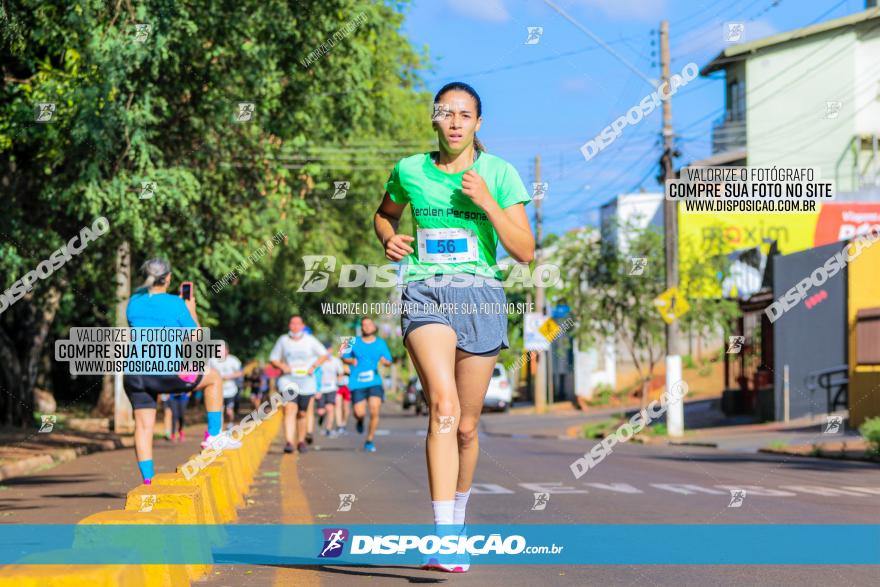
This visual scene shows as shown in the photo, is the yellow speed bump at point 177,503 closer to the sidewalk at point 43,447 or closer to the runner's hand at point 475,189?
the runner's hand at point 475,189

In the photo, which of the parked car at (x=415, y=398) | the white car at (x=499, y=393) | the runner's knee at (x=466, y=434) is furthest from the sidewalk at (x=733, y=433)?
the runner's knee at (x=466, y=434)

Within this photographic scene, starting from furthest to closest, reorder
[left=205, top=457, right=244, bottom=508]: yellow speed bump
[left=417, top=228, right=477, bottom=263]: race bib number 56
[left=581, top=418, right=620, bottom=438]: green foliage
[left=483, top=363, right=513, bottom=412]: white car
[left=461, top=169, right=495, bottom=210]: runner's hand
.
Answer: [left=483, top=363, right=513, bottom=412]: white car, [left=581, top=418, right=620, bottom=438]: green foliage, [left=205, top=457, right=244, bottom=508]: yellow speed bump, [left=417, top=228, right=477, bottom=263]: race bib number 56, [left=461, top=169, right=495, bottom=210]: runner's hand

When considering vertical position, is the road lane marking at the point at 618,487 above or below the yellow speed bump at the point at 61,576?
below

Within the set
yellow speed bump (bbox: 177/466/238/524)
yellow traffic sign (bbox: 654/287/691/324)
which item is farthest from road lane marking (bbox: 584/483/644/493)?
yellow traffic sign (bbox: 654/287/691/324)

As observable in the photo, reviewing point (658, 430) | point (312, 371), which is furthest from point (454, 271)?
point (658, 430)

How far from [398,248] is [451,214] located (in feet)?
0.97

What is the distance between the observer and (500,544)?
26.8ft

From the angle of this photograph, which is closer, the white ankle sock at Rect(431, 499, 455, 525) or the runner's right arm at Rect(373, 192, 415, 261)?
the white ankle sock at Rect(431, 499, 455, 525)

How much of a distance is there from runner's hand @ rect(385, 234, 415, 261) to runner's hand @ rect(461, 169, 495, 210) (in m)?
0.40

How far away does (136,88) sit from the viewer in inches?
797

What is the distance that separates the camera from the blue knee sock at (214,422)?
11773mm

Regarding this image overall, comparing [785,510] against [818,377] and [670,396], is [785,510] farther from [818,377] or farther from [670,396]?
[818,377]

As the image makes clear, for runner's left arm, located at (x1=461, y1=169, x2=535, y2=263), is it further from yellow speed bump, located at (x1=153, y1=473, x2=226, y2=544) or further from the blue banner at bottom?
yellow speed bump, located at (x1=153, y1=473, x2=226, y2=544)

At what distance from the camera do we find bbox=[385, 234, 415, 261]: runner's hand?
265 inches
